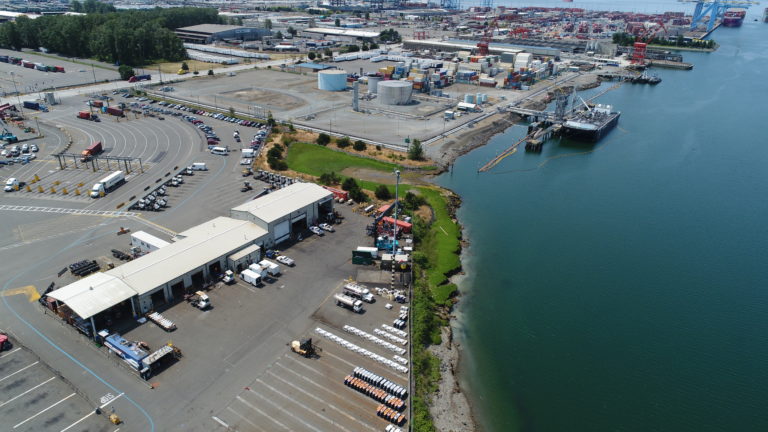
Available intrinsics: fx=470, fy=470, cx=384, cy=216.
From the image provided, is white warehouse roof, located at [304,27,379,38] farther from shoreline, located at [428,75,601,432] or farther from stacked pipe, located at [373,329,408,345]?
stacked pipe, located at [373,329,408,345]

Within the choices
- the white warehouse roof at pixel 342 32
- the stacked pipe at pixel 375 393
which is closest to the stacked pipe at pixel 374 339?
the stacked pipe at pixel 375 393

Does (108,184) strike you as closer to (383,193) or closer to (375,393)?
(383,193)

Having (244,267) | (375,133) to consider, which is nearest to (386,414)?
(244,267)

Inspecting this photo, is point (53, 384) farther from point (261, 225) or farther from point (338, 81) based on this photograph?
point (338, 81)

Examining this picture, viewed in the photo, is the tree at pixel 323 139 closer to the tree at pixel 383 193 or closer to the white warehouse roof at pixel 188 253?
the tree at pixel 383 193

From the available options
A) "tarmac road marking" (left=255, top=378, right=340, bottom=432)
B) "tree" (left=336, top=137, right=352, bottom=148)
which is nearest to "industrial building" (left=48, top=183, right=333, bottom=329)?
"tarmac road marking" (left=255, top=378, right=340, bottom=432)

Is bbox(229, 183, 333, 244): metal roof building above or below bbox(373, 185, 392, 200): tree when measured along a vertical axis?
above
